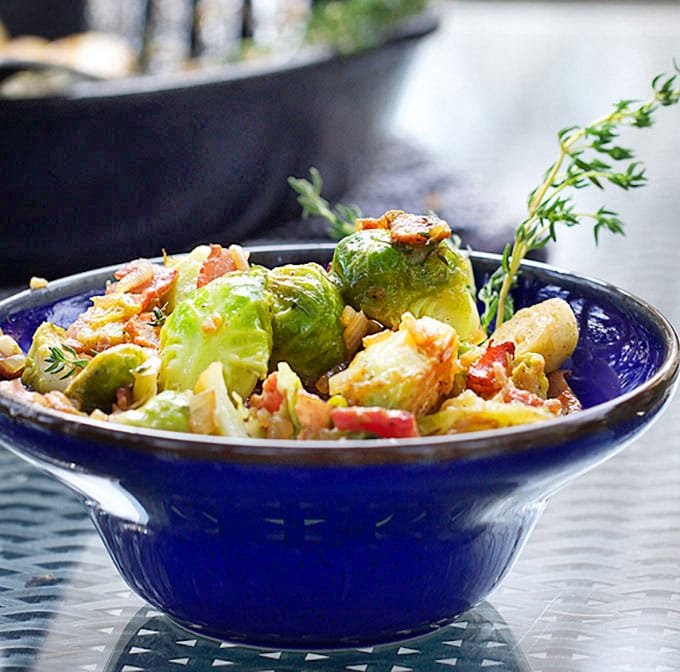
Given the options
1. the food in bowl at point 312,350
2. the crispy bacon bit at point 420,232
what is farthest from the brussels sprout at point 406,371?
the crispy bacon bit at point 420,232

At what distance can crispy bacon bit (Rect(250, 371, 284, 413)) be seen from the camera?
A: 0.92m

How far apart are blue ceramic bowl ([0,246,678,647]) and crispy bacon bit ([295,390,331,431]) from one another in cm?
7

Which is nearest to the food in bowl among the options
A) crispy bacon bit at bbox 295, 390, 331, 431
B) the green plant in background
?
crispy bacon bit at bbox 295, 390, 331, 431

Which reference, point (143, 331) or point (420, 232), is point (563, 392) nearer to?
point (420, 232)

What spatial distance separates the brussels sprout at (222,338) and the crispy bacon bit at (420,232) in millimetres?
134

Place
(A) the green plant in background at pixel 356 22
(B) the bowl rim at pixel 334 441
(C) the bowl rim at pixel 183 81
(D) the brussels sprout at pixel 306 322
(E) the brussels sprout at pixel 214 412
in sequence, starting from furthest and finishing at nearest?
(A) the green plant in background at pixel 356 22
(C) the bowl rim at pixel 183 81
(D) the brussels sprout at pixel 306 322
(E) the brussels sprout at pixel 214 412
(B) the bowl rim at pixel 334 441

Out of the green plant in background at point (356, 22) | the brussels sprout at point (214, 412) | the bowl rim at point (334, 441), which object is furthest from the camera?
the green plant in background at point (356, 22)

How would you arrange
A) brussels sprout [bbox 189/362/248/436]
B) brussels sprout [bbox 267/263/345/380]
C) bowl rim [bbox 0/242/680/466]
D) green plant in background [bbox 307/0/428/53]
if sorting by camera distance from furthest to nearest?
green plant in background [bbox 307/0/428/53], brussels sprout [bbox 267/263/345/380], brussels sprout [bbox 189/362/248/436], bowl rim [bbox 0/242/680/466]

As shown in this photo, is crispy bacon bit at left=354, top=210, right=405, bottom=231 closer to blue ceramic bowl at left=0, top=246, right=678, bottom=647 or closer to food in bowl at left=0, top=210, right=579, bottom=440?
food in bowl at left=0, top=210, right=579, bottom=440

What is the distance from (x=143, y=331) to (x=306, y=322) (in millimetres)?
166

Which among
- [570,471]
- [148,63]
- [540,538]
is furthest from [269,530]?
[148,63]

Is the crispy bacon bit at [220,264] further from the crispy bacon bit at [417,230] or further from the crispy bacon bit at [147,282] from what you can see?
the crispy bacon bit at [417,230]

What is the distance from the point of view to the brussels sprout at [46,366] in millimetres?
1049

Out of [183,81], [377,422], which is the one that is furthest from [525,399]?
[183,81]
